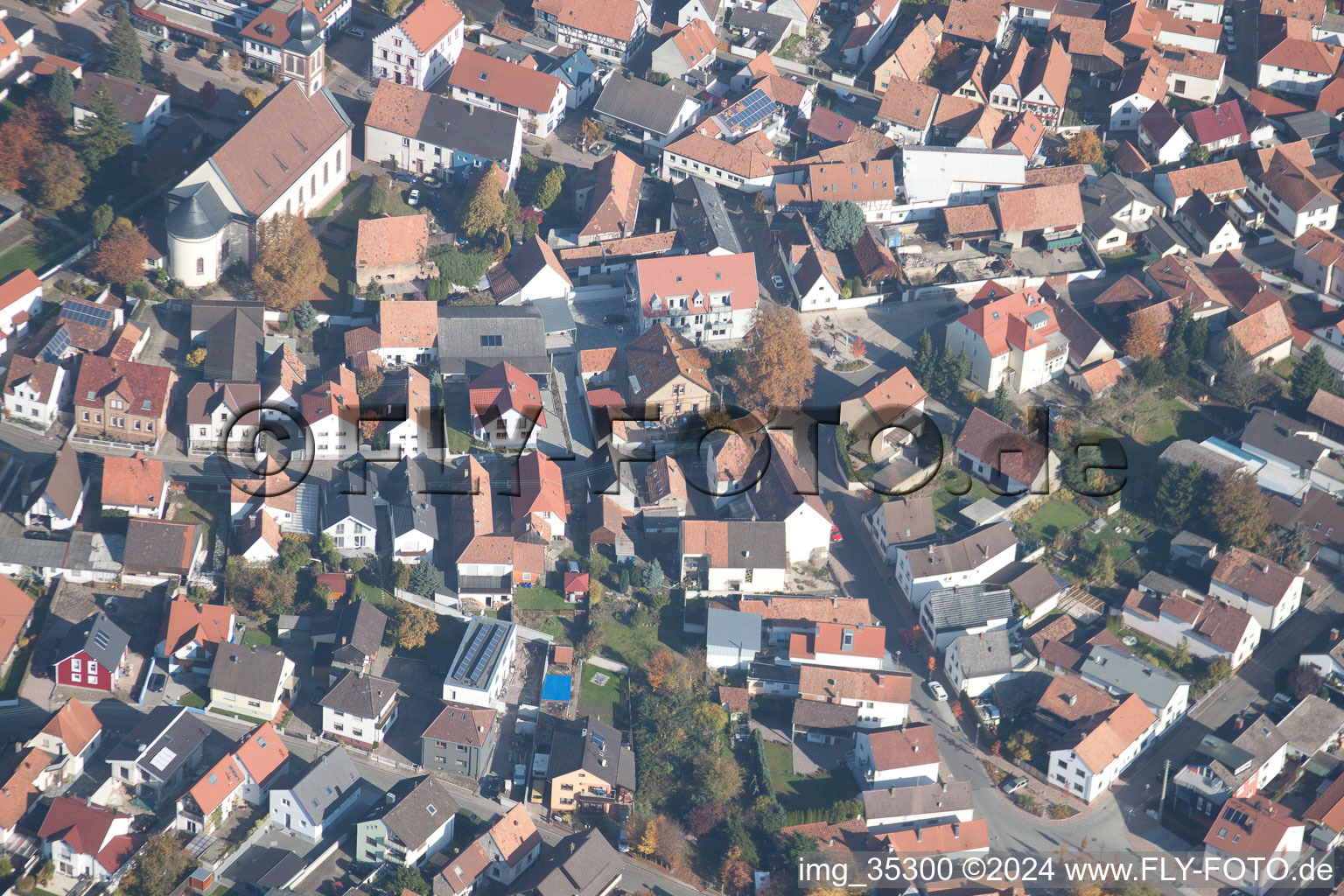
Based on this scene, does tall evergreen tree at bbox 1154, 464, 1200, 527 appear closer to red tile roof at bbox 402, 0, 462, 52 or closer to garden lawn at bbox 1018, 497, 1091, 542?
garden lawn at bbox 1018, 497, 1091, 542

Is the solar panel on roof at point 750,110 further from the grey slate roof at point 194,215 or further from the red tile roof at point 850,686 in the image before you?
the red tile roof at point 850,686

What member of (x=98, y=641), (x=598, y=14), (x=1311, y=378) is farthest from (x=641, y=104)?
(x=98, y=641)

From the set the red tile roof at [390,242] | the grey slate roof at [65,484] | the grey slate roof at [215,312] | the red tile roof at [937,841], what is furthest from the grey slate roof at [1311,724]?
the grey slate roof at [65,484]

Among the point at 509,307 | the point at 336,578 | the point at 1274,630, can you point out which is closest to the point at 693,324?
the point at 509,307

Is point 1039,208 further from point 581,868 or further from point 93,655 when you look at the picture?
point 93,655

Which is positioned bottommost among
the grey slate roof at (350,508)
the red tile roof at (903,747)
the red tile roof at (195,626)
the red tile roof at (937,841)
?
the red tile roof at (937,841)
